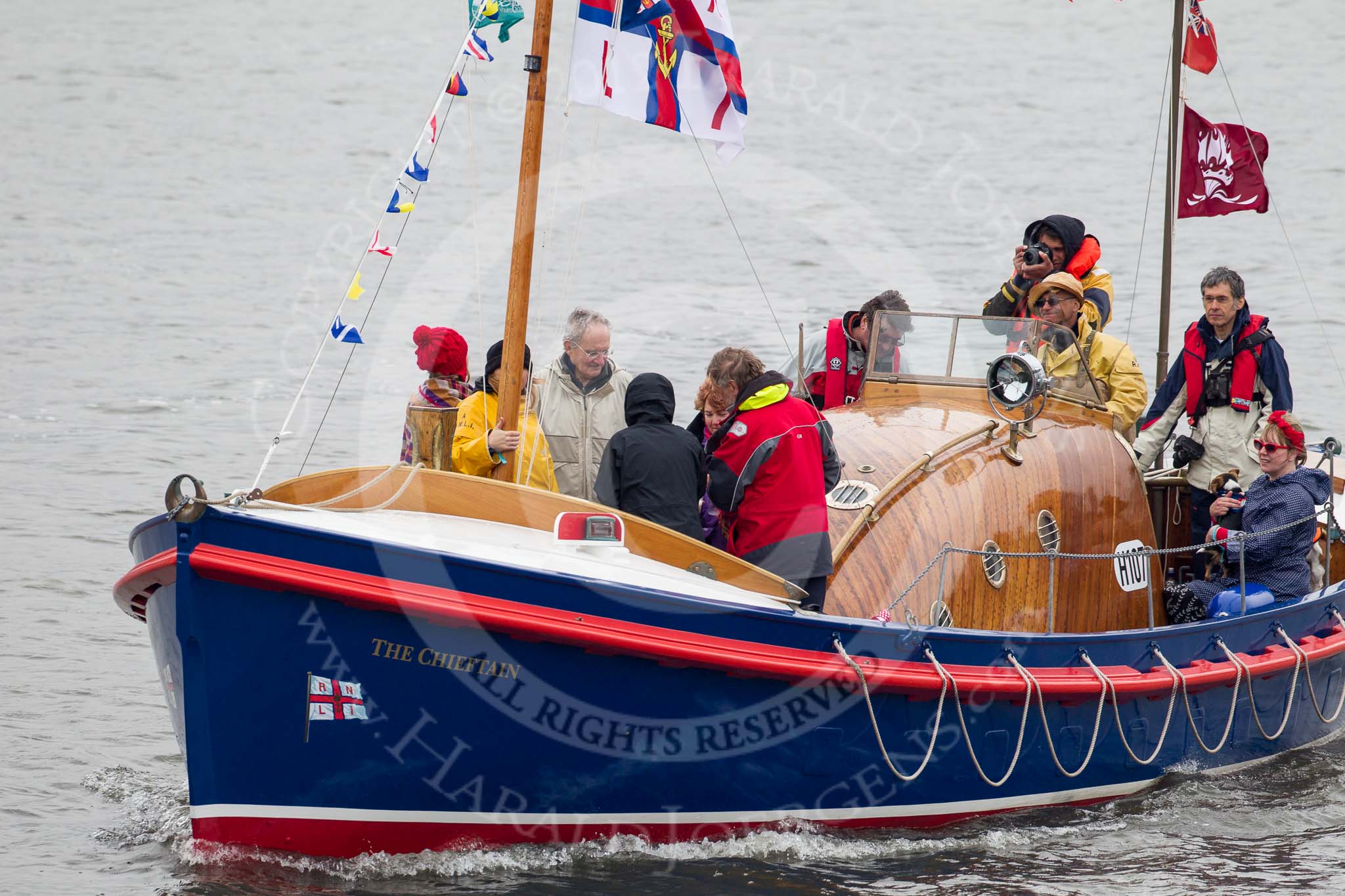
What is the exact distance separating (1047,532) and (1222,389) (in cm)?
170

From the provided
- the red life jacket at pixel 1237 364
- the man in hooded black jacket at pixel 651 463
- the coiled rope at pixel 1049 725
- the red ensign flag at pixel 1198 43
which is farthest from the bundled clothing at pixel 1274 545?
the man in hooded black jacket at pixel 651 463

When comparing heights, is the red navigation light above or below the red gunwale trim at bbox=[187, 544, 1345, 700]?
above

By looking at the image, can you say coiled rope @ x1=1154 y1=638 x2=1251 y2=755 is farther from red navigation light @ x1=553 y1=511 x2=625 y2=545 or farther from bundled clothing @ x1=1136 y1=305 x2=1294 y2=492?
red navigation light @ x1=553 y1=511 x2=625 y2=545

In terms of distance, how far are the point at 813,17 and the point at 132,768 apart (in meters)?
30.5

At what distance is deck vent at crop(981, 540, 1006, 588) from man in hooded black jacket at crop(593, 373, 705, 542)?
160 cm

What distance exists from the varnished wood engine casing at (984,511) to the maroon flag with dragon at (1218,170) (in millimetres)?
2534

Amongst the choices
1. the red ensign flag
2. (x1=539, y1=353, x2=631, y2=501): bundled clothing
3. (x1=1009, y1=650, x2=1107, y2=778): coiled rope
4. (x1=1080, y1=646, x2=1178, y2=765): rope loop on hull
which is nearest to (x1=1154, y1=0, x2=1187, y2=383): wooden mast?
the red ensign flag

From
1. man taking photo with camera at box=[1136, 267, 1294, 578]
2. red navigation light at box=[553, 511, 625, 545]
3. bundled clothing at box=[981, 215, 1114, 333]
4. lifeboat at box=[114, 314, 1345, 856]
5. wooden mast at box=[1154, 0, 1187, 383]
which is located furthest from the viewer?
wooden mast at box=[1154, 0, 1187, 383]

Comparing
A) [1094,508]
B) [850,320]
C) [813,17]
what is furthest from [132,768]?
[813,17]

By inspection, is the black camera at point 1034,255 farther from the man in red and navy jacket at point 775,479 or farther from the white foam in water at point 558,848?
the white foam in water at point 558,848

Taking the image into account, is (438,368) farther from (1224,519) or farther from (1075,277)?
(1224,519)

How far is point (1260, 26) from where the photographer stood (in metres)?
34.5

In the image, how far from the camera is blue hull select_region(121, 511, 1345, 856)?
5766 mm

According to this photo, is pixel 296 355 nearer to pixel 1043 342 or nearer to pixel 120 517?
pixel 120 517
